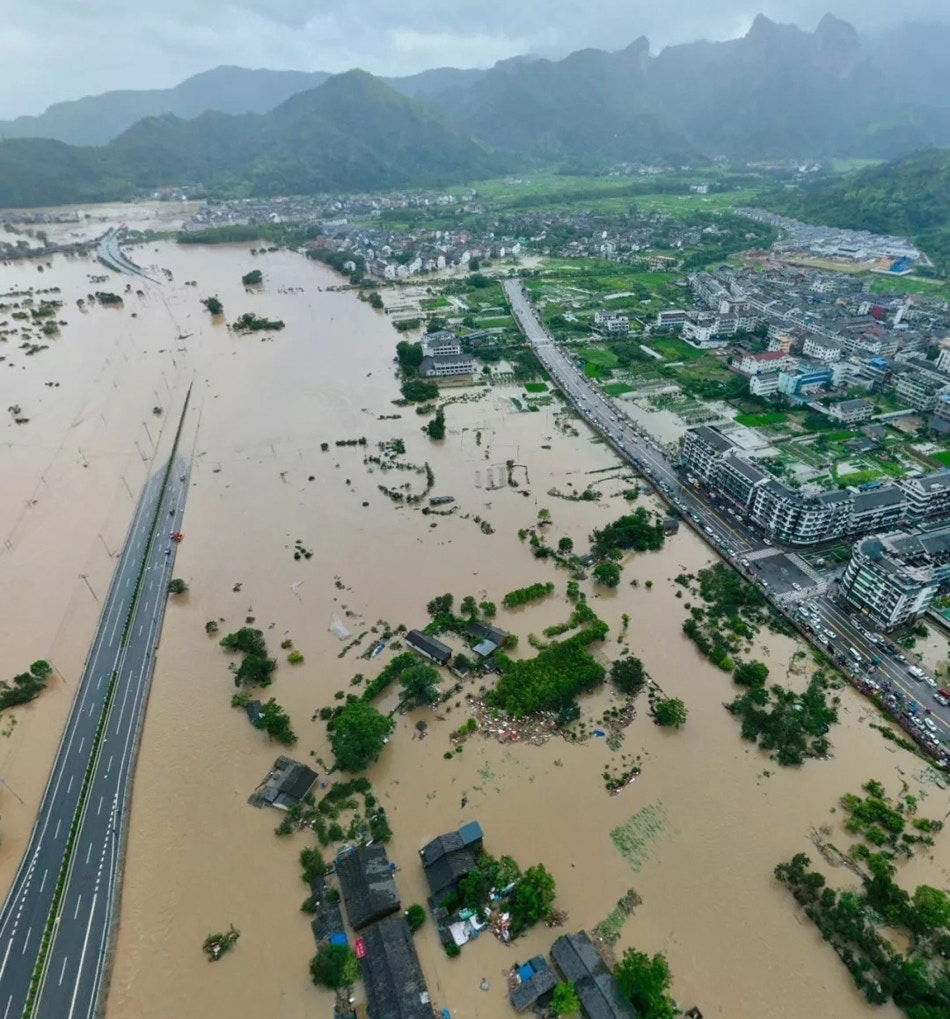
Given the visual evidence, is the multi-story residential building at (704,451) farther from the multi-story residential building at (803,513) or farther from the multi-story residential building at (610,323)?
the multi-story residential building at (610,323)

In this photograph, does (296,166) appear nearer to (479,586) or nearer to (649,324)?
(649,324)

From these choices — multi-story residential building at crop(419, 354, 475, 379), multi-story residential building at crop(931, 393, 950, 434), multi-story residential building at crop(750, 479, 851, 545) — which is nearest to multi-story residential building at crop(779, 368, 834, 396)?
multi-story residential building at crop(931, 393, 950, 434)

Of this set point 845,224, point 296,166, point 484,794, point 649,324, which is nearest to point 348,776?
point 484,794

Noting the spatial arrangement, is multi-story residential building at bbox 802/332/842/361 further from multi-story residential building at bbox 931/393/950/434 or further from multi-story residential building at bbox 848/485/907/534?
multi-story residential building at bbox 848/485/907/534

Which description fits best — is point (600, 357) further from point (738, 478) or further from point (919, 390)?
point (738, 478)

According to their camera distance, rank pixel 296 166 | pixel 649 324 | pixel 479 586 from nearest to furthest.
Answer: pixel 479 586
pixel 649 324
pixel 296 166

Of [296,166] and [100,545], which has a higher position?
[296,166]

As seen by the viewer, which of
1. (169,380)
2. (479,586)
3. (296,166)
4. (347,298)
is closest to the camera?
(479,586)

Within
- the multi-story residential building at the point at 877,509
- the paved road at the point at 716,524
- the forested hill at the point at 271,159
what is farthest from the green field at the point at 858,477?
the forested hill at the point at 271,159
